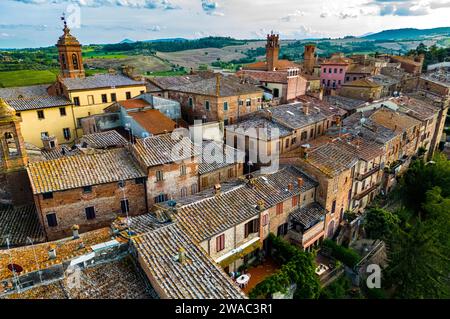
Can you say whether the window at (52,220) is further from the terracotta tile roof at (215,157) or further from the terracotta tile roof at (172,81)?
the terracotta tile roof at (172,81)

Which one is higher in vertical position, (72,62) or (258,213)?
(72,62)

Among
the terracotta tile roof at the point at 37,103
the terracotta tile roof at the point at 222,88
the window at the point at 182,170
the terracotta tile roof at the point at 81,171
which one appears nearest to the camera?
the terracotta tile roof at the point at 81,171

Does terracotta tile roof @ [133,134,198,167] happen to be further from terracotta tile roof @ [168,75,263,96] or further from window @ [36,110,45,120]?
window @ [36,110,45,120]

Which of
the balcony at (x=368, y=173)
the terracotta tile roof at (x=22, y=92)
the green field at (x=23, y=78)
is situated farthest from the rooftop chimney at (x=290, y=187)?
the green field at (x=23, y=78)

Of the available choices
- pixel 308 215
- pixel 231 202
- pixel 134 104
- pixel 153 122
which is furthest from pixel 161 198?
pixel 134 104

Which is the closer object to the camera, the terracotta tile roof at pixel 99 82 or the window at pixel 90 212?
the window at pixel 90 212

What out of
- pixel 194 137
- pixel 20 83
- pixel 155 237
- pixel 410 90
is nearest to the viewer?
pixel 155 237

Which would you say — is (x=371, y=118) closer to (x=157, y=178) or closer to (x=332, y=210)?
(x=332, y=210)

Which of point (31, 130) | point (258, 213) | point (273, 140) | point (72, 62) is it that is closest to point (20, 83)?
point (72, 62)
